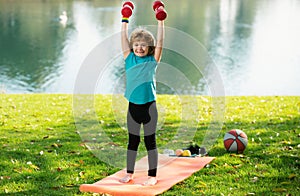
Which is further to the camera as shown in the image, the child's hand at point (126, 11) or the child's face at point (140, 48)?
the child's hand at point (126, 11)

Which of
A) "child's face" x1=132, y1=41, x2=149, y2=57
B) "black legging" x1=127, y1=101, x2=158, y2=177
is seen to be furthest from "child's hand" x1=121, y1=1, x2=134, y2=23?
"black legging" x1=127, y1=101, x2=158, y2=177

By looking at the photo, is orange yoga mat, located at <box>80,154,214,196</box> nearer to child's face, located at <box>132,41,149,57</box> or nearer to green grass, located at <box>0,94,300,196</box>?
green grass, located at <box>0,94,300,196</box>

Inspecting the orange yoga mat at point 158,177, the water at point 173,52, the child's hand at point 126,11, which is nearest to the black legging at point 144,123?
the orange yoga mat at point 158,177

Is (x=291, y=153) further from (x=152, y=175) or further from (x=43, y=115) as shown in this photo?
(x=43, y=115)

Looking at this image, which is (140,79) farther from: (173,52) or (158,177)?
(173,52)

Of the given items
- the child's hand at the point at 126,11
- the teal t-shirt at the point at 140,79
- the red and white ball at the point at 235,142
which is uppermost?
the child's hand at the point at 126,11

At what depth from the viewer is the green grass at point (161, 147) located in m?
4.71

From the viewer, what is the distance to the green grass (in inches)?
186

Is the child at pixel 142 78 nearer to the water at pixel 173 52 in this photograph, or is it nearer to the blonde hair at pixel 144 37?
the blonde hair at pixel 144 37

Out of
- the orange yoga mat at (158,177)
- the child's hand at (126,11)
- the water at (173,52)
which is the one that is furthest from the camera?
the water at (173,52)

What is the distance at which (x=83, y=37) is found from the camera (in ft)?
99.1

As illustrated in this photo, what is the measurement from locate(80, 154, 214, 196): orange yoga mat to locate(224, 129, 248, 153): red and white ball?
1.29 ft

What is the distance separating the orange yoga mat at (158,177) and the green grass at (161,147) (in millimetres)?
117

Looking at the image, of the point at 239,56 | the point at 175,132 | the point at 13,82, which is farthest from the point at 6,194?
the point at 239,56
